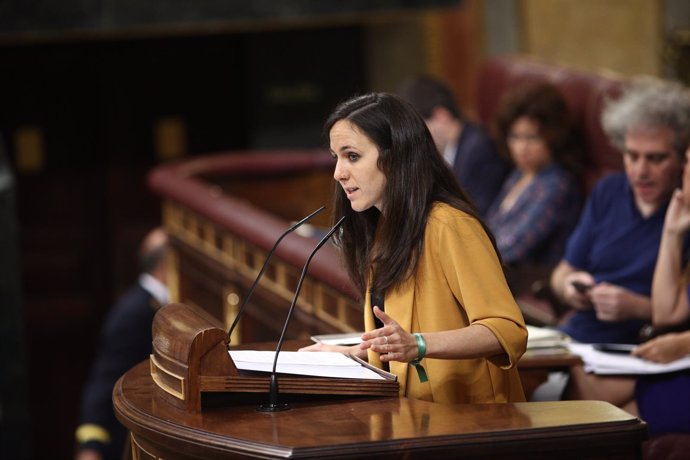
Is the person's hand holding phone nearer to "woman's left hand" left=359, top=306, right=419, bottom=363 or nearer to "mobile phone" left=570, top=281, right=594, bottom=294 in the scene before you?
"mobile phone" left=570, top=281, right=594, bottom=294

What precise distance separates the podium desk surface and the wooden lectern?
0.03 meters

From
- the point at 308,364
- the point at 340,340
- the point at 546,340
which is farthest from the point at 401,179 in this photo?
the point at 546,340

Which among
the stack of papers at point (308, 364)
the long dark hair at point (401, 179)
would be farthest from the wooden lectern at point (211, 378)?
the long dark hair at point (401, 179)

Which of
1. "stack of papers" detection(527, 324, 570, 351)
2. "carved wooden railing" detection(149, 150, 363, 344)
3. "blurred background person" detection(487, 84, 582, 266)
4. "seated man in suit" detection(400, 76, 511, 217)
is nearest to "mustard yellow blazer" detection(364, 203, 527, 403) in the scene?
"carved wooden railing" detection(149, 150, 363, 344)

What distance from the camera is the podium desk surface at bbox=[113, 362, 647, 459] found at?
2021mm

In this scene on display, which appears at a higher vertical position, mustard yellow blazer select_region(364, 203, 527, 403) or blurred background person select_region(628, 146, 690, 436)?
mustard yellow blazer select_region(364, 203, 527, 403)

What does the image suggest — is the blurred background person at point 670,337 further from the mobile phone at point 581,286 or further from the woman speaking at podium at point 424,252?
the woman speaking at podium at point 424,252

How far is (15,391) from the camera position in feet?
18.4

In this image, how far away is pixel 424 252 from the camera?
2412 millimetres

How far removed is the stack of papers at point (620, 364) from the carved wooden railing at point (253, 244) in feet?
2.15

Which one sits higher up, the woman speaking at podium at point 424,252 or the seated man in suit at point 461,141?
the woman speaking at podium at point 424,252

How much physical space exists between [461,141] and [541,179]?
695mm

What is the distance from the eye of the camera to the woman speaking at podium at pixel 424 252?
7.72 feet

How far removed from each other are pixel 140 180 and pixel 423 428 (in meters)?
7.52
